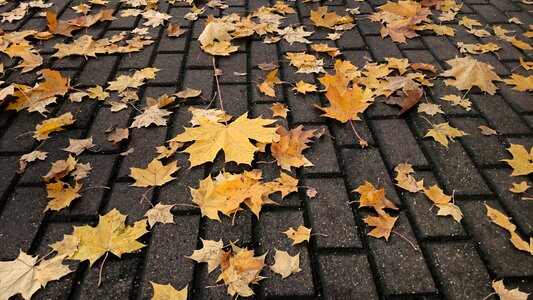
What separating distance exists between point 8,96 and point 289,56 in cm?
207

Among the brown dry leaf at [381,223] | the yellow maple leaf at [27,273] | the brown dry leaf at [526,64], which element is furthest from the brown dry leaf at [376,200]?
the brown dry leaf at [526,64]

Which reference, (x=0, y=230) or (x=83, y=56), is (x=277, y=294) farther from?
(x=83, y=56)

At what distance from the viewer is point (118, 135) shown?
2.43 metres

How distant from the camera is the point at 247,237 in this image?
1.91 m

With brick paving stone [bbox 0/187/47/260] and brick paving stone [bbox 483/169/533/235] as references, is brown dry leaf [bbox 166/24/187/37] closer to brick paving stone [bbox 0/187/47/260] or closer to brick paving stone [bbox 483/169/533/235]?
brick paving stone [bbox 0/187/47/260]

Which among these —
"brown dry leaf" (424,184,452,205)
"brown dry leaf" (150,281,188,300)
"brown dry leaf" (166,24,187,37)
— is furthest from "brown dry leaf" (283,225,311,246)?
"brown dry leaf" (166,24,187,37)

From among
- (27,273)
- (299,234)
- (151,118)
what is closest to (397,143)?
(299,234)

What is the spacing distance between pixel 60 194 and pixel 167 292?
851 mm

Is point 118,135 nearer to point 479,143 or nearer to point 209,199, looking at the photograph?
point 209,199

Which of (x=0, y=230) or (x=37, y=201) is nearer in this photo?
(x=0, y=230)

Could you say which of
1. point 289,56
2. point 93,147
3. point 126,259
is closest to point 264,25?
point 289,56

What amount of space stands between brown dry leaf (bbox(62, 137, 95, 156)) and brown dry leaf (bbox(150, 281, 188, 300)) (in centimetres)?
106

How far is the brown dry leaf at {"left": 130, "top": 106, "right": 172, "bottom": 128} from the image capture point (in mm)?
2515

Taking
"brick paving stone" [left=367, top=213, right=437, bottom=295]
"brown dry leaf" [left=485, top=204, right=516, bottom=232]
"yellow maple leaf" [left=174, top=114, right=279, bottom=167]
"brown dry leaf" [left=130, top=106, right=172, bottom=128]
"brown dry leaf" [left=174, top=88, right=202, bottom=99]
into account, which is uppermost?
"yellow maple leaf" [left=174, top=114, right=279, bottom=167]
